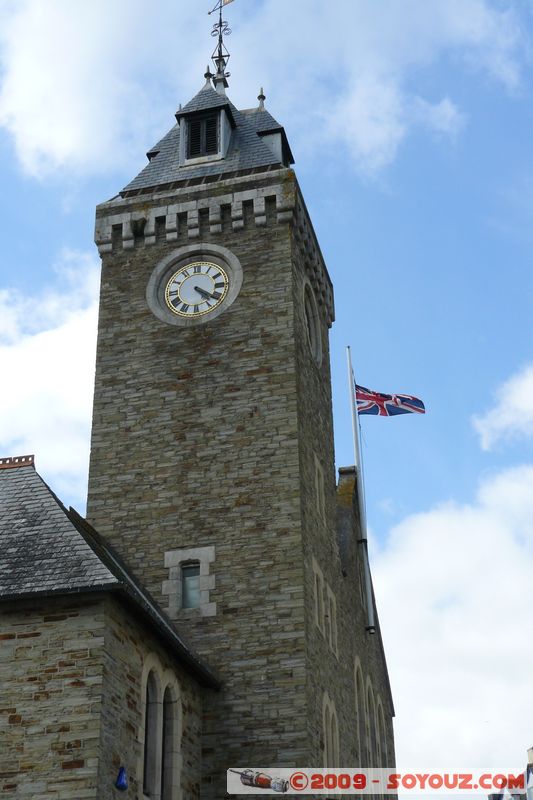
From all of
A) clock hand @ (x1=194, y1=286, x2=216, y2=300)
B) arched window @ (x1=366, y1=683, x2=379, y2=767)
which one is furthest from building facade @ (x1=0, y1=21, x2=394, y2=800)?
arched window @ (x1=366, y1=683, x2=379, y2=767)

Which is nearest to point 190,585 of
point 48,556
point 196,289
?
point 48,556

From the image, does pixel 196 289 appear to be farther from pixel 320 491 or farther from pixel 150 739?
pixel 150 739

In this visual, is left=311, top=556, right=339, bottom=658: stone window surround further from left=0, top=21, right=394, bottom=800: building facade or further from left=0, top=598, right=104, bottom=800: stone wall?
left=0, top=598, right=104, bottom=800: stone wall

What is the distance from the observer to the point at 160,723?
1880 cm

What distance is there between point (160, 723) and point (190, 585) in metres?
4.59

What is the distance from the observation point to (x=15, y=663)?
55.8 ft

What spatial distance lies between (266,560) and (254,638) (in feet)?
5.40

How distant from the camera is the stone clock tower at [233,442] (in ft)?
71.7

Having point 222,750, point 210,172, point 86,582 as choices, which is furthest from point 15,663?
point 210,172

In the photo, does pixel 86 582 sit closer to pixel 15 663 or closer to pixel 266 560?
pixel 15 663

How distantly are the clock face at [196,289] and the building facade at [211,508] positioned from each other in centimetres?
5

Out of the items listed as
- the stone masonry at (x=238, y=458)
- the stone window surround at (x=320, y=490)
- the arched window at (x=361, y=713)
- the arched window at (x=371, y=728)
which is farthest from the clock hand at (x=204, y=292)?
the arched window at (x=371, y=728)

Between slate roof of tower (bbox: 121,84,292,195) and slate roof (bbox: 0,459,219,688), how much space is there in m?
10.6

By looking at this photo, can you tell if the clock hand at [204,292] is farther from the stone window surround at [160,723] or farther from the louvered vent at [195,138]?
the stone window surround at [160,723]
